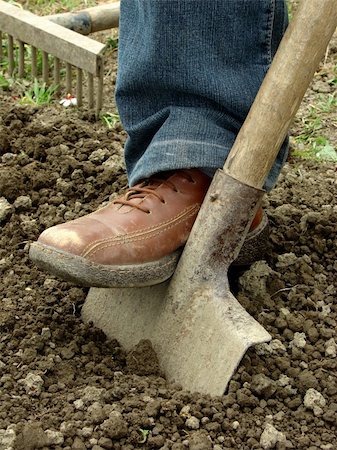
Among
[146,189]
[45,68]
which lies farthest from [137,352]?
[45,68]

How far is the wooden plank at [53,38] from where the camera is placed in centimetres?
333

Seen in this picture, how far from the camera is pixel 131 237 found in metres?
2.20

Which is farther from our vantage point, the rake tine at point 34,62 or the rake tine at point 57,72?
the rake tine at point 34,62

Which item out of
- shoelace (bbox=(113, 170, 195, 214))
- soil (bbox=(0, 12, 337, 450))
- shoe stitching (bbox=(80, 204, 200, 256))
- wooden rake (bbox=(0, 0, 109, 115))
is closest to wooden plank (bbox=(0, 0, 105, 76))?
wooden rake (bbox=(0, 0, 109, 115))

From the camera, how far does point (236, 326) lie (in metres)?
2.08

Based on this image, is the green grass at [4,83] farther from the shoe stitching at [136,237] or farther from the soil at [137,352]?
the shoe stitching at [136,237]

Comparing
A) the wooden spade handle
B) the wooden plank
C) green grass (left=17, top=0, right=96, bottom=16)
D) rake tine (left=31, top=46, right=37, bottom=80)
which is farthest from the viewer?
green grass (left=17, top=0, right=96, bottom=16)

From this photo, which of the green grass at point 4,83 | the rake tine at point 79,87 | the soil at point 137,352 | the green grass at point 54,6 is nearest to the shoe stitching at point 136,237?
the soil at point 137,352

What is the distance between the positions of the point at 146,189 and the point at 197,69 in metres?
0.33

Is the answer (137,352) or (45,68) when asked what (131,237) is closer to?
(137,352)

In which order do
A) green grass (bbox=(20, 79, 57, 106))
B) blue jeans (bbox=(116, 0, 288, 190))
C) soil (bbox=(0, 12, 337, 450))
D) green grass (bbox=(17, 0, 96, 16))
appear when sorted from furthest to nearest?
green grass (bbox=(17, 0, 96, 16))
green grass (bbox=(20, 79, 57, 106))
blue jeans (bbox=(116, 0, 288, 190))
soil (bbox=(0, 12, 337, 450))

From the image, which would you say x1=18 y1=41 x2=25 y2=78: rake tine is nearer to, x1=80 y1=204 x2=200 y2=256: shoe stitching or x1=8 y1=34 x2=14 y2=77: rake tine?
x1=8 y1=34 x2=14 y2=77: rake tine

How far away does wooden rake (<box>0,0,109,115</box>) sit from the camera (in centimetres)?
335

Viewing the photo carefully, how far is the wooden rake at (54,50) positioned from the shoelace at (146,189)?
109 cm
